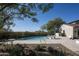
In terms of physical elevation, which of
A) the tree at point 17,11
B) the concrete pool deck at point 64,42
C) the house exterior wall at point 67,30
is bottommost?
the concrete pool deck at point 64,42

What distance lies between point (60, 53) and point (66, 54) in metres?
0.10

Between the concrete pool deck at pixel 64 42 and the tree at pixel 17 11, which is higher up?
the tree at pixel 17 11

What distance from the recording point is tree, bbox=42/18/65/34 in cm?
421

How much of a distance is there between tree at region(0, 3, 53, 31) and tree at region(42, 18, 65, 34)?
198mm

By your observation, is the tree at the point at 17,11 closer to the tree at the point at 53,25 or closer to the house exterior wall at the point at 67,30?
the tree at the point at 53,25

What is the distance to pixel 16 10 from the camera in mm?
4297

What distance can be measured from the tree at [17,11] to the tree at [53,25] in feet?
0.65

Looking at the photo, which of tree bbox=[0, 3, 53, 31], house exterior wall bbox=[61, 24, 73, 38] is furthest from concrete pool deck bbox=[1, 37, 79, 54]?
tree bbox=[0, 3, 53, 31]

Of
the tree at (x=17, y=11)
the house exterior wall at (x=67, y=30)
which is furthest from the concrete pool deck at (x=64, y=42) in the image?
the tree at (x=17, y=11)

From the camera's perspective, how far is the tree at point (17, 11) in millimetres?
4242

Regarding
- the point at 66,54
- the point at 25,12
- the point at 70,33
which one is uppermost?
the point at 25,12

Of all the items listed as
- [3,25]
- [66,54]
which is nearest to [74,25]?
[66,54]

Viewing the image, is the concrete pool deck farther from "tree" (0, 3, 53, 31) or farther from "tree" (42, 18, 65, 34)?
"tree" (0, 3, 53, 31)

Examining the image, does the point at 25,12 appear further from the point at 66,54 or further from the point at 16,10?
the point at 66,54
